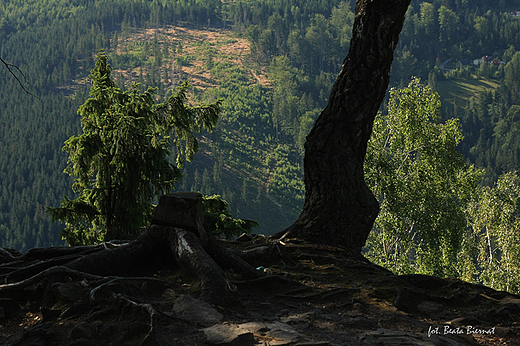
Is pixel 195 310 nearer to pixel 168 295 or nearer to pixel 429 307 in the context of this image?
pixel 168 295

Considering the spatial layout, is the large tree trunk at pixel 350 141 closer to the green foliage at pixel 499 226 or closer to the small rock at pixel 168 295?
the small rock at pixel 168 295

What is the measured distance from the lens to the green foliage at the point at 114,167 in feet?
37.1

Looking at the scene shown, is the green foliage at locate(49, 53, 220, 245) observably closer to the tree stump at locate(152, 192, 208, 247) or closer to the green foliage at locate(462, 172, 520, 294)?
the tree stump at locate(152, 192, 208, 247)

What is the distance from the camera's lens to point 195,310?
391 cm

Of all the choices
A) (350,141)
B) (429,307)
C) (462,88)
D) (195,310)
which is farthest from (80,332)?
(462,88)

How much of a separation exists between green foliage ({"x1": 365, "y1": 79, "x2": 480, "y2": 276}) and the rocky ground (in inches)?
510

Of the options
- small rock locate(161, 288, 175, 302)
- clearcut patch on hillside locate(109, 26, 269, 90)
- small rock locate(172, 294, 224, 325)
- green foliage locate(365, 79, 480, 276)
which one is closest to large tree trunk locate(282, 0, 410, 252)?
small rock locate(161, 288, 175, 302)

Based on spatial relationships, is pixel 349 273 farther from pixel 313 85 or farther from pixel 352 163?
pixel 313 85

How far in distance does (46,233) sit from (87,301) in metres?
102

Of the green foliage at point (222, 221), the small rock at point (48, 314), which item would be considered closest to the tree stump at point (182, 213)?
the small rock at point (48, 314)

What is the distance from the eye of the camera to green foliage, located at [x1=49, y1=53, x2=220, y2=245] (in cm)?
1131

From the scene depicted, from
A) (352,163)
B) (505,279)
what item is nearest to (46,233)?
(505,279)

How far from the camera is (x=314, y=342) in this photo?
3.46m

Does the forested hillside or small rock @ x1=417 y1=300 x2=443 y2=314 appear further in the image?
the forested hillside
